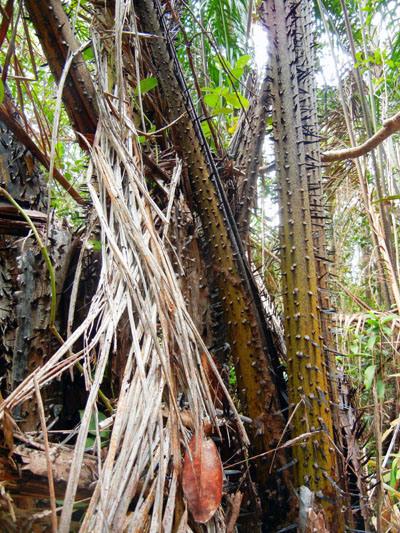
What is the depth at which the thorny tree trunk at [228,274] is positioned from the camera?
73 centimetres

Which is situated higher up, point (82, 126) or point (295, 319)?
point (82, 126)

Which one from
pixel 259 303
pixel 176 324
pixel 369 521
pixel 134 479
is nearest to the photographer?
pixel 134 479

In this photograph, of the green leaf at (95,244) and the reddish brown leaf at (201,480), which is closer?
the reddish brown leaf at (201,480)

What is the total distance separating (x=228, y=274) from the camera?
80 cm

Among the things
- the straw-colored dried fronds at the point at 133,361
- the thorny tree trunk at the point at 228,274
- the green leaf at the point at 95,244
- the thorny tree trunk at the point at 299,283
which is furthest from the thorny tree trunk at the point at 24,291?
the thorny tree trunk at the point at 299,283

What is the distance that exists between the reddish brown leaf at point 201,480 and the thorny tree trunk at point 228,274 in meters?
0.22

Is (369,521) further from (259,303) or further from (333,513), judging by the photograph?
(259,303)

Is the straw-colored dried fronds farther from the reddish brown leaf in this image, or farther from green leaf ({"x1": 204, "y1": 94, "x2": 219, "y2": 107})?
green leaf ({"x1": 204, "y1": 94, "x2": 219, "y2": 107})

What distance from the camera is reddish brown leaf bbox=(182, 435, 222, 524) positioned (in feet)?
1.59

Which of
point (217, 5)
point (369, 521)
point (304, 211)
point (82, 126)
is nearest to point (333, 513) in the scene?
point (369, 521)

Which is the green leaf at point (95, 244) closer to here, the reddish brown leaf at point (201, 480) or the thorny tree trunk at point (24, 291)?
the thorny tree trunk at point (24, 291)

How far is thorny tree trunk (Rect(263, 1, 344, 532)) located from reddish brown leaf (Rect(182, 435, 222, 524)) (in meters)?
0.21

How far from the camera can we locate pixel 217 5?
5.19ft

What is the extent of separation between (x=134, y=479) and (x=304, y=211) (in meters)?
0.53
